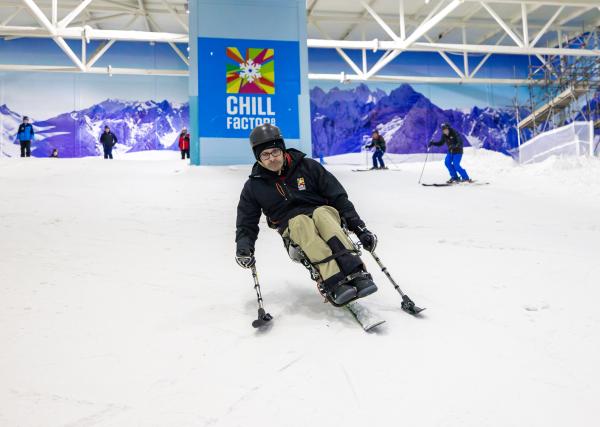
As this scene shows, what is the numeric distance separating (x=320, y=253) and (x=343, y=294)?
275 millimetres

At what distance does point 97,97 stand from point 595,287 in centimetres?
1772

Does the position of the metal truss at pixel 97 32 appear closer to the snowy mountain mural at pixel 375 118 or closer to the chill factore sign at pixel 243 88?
the chill factore sign at pixel 243 88

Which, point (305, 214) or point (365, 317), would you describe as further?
point (305, 214)

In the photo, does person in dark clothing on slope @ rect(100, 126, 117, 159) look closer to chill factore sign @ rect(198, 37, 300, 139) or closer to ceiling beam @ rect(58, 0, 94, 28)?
ceiling beam @ rect(58, 0, 94, 28)

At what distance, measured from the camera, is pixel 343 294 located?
7.57ft

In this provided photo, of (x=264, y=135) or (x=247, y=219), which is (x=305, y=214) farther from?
(x=264, y=135)

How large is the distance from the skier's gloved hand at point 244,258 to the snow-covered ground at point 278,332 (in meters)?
0.32

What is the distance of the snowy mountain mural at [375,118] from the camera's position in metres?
18.2

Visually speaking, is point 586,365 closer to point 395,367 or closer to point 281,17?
point 395,367

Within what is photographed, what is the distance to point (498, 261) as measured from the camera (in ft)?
11.7

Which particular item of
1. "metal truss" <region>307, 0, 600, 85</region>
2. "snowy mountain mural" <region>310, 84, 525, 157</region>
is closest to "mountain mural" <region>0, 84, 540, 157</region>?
"snowy mountain mural" <region>310, 84, 525, 157</region>

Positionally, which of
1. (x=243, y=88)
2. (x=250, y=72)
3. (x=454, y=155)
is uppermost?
(x=250, y=72)

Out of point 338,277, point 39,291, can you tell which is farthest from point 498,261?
point 39,291

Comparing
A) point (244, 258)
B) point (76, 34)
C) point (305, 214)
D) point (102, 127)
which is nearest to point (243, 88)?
point (76, 34)
